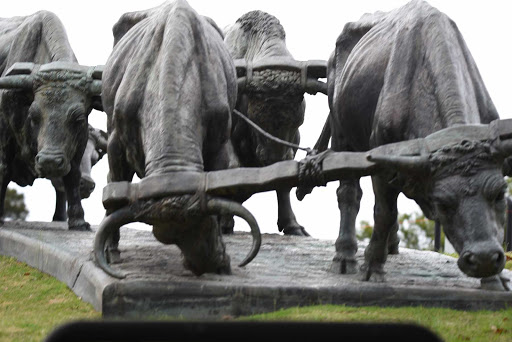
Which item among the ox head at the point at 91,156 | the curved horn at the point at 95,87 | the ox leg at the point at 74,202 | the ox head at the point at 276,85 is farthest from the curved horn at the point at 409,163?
the ox head at the point at 91,156

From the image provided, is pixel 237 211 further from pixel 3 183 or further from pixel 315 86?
pixel 3 183

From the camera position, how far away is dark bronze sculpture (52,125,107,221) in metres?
14.0

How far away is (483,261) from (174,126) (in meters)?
2.53

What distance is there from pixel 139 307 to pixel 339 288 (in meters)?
1.56

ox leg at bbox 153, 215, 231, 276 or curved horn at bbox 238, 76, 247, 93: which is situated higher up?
curved horn at bbox 238, 76, 247, 93

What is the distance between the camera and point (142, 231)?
11969mm

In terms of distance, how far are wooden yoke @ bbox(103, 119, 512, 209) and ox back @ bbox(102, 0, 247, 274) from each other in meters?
0.11

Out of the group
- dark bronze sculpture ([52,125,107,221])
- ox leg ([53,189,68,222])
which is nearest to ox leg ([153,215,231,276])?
dark bronze sculpture ([52,125,107,221])

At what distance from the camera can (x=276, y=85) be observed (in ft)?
35.6

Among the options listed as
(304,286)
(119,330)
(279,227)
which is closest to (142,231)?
(279,227)

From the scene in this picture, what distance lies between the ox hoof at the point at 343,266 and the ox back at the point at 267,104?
9.56ft

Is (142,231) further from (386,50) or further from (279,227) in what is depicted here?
(386,50)

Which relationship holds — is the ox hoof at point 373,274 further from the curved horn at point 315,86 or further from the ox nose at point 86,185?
the ox nose at point 86,185

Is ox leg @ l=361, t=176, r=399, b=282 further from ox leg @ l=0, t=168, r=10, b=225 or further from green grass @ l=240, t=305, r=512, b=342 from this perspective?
ox leg @ l=0, t=168, r=10, b=225
